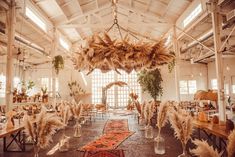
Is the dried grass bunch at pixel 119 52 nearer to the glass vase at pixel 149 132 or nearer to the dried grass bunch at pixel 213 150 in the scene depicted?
the dried grass bunch at pixel 213 150

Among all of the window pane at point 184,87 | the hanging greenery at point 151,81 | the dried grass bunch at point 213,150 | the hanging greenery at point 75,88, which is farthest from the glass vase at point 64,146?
the window pane at point 184,87

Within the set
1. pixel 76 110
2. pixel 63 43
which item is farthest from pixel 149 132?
pixel 63 43

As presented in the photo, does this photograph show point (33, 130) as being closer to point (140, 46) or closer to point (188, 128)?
point (140, 46)

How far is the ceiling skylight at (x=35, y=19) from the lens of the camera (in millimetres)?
7724

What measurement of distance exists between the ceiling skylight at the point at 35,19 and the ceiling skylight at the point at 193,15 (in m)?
6.04

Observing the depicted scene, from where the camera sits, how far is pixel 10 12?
5977mm

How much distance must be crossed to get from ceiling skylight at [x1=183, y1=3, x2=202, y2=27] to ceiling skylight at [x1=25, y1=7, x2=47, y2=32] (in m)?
6.04

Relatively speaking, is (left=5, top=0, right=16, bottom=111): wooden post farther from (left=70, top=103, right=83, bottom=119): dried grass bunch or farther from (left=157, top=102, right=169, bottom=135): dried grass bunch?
(left=157, top=102, right=169, bottom=135): dried grass bunch

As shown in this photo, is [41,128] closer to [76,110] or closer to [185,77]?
[76,110]

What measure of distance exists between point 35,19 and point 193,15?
621 centimetres

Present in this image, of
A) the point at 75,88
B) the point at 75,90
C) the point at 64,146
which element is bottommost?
the point at 64,146

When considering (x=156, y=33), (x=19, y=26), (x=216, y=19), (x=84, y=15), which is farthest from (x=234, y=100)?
(x=19, y=26)

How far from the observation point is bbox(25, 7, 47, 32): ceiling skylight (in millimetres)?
7724

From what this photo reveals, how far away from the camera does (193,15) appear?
8.44 meters
